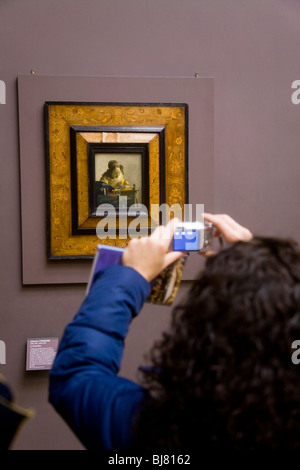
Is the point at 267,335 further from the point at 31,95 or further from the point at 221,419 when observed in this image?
the point at 31,95

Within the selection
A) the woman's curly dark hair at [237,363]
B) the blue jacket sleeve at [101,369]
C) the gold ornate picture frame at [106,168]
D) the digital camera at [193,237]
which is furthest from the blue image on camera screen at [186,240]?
the gold ornate picture frame at [106,168]

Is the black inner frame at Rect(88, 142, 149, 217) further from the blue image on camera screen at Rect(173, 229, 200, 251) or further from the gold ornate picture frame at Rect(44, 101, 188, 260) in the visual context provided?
the blue image on camera screen at Rect(173, 229, 200, 251)

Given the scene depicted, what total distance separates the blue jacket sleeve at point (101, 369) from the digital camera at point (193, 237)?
0.23 metres

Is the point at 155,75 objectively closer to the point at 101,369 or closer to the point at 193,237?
the point at 193,237

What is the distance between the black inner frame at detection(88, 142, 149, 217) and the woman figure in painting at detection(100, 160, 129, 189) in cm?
5

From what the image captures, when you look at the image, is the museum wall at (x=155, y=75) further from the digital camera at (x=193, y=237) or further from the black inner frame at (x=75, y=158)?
the digital camera at (x=193, y=237)

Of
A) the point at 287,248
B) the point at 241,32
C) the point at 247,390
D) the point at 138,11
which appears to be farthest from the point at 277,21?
the point at 247,390

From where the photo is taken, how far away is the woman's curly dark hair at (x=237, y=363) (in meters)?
0.55

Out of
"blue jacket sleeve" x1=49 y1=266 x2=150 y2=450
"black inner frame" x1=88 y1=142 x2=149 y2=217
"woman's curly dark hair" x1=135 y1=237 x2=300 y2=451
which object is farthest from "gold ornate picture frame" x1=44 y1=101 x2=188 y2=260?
"woman's curly dark hair" x1=135 y1=237 x2=300 y2=451

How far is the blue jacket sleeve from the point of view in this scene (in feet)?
2.11

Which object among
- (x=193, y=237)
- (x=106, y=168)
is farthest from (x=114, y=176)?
(x=193, y=237)

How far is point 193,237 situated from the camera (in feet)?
3.25

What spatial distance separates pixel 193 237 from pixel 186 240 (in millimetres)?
22

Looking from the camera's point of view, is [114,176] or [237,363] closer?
[237,363]
